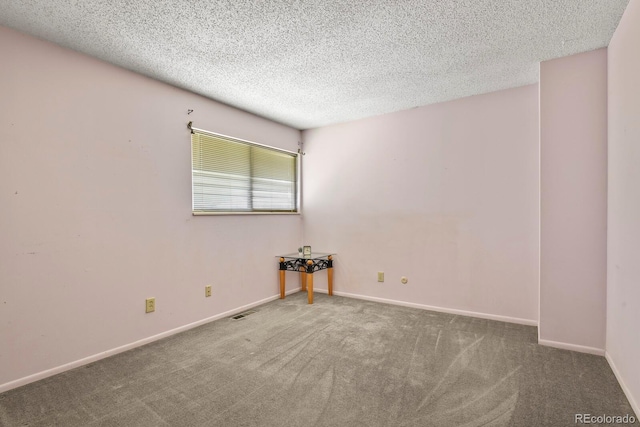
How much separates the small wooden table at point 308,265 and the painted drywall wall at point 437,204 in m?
0.14

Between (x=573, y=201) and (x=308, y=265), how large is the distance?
2.59 meters

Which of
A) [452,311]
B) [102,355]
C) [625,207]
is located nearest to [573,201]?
[625,207]

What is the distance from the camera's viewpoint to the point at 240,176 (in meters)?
Result: 3.67

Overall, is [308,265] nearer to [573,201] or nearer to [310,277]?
[310,277]

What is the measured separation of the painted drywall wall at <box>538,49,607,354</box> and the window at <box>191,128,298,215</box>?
2937 mm

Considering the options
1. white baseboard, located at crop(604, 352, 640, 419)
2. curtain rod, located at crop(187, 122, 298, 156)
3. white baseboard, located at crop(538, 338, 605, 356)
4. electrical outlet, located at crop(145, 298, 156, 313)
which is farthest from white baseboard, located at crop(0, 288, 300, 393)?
white baseboard, located at crop(604, 352, 640, 419)

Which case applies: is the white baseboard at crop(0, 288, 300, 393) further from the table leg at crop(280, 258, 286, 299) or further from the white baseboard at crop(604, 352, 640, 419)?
the white baseboard at crop(604, 352, 640, 419)

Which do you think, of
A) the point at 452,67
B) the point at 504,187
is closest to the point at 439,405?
the point at 504,187

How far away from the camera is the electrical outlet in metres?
2.67

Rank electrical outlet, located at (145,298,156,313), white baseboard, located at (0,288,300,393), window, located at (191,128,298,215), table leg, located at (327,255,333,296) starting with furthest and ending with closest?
table leg, located at (327,255,333,296)
window, located at (191,128,298,215)
electrical outlet, located at (145,298,156,313)
white baseboard, located at (0,288,300,393)

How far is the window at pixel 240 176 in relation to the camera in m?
3.21

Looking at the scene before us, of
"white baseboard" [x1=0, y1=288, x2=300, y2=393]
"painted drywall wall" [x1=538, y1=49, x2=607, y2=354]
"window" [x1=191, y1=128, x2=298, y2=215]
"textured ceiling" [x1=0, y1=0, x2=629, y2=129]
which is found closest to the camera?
"textured ceiling" [x1=0, y1=0, x2=629, y2=129]

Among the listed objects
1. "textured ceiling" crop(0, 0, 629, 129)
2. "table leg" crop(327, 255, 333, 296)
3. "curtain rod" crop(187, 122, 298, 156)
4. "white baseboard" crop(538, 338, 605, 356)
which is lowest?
"white baseboard" crop(538, 338, 605, 356)

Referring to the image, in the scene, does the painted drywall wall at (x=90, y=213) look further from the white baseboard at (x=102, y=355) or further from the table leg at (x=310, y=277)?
the table leg at (x=310, y=277)
